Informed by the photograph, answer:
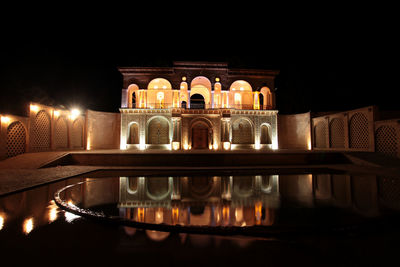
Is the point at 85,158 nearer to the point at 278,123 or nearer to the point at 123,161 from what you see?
the point at 123,161

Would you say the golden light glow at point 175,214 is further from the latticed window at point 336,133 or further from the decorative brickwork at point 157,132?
the latticed window at point 336,133

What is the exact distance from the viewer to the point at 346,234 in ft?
9.29

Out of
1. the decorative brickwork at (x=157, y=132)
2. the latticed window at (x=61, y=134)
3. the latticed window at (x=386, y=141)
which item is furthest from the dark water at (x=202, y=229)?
the decorative brickwork at (x=157, y=132)

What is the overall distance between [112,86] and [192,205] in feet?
82.3

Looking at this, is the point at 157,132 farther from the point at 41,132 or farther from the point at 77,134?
the point at 41,132

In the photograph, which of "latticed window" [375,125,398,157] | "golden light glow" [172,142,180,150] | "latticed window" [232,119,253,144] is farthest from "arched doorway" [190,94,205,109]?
"latticed window" [375,125,398,157]

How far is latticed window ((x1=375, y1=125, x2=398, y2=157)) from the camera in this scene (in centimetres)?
1214

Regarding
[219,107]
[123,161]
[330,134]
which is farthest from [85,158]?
[330,134]

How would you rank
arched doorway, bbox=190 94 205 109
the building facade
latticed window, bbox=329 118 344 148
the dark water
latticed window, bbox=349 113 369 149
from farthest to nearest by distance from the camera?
arched doorway, bbox=190 94 205 109 < the building facade < latticed window, bbox=329 118 344 148 < latticed window, bbox=349 113 369 149 < the dark water

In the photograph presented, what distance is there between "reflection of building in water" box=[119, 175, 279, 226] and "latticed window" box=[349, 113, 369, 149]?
40.4 ft

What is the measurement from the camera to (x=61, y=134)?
51.2 feet

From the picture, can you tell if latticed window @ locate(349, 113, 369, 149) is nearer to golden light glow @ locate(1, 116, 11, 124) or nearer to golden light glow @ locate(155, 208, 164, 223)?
golden light glow @ locate(155, 208, 164, 223)

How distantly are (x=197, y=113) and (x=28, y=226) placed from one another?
15.8 meters

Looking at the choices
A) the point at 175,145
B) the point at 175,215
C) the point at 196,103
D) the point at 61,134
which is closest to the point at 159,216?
the point at 175,215
